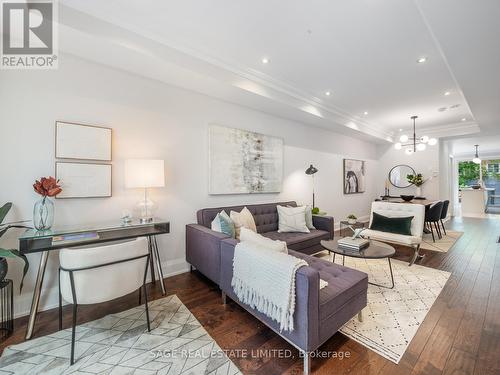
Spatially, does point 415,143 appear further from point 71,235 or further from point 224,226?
point 71,235

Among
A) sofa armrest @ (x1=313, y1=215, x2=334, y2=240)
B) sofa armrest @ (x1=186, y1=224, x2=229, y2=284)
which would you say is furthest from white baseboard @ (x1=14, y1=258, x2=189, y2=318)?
sofa armrest @ (x1=313, y1=215, x2=334, y2=240)

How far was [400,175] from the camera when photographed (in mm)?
6922

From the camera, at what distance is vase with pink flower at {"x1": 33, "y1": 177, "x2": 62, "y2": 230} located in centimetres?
208

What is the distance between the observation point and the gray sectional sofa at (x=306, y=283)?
146 centimetres

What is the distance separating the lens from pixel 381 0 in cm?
192

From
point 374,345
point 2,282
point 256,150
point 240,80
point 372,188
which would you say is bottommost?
point 374,345

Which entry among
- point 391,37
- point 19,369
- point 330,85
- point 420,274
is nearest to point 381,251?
point 420,274

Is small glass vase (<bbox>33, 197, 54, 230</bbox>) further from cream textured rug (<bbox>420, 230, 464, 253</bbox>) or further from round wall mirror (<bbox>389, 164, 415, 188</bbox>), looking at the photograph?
round wall mirror (<bbox>389, 164, 415, 188</bbox>)

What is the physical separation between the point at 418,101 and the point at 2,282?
6.31 m

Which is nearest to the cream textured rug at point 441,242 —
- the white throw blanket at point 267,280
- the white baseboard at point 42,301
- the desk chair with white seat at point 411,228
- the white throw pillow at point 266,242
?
the desk chair with white seat at point 411,228

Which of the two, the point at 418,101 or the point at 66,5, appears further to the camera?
the point at 418,101

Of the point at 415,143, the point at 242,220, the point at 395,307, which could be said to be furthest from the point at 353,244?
the point at 415,143

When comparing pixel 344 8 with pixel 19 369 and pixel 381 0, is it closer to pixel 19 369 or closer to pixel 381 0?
pixel 381 0

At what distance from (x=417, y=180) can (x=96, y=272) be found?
301 inches
